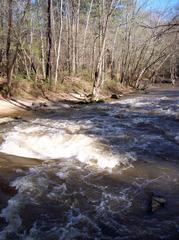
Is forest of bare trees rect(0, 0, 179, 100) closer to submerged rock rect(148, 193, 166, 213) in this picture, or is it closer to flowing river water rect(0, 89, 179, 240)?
flowing river water rect(0, 89, 179, 240)

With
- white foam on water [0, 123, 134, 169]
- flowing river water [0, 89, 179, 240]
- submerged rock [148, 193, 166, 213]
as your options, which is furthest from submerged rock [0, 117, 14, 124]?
submerged rock [148, 193, 166, 213]

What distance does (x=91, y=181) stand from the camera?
28.0 ft

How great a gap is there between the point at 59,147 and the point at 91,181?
312 cm

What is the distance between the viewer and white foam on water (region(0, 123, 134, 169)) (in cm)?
1027

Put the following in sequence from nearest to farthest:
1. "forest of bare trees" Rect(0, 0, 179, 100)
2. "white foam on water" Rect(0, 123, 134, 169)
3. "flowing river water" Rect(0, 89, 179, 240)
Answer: "flowing river water" Rect(0, 89, 179, 240)
"white foam on water" Rect(0, 123, 134, 169)
"forest of bare trees" Rect(0, 0, 179, 100)

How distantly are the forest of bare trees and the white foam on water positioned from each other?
4050 mm

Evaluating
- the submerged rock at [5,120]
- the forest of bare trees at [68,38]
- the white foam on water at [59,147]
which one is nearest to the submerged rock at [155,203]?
the white foam on water at [59,147]

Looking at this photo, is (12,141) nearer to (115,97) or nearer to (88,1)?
(115,97)

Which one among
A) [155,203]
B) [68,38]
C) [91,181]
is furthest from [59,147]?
[68,38]

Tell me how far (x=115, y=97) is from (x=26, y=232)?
70.3 ft

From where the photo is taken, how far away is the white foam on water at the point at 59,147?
10273mm

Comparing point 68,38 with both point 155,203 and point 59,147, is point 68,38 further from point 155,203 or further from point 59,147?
point 155,203

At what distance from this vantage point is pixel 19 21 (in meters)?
19.9

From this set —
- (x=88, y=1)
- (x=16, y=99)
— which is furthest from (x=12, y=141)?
(x=88, y=1)
